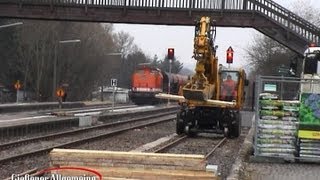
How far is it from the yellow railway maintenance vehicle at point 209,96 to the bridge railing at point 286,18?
5.64 metres

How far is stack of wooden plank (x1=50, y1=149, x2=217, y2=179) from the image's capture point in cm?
1007

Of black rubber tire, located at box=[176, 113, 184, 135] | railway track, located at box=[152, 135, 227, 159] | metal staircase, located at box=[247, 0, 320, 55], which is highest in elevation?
metal staircase, located at box=[247, 0, 320, 55]

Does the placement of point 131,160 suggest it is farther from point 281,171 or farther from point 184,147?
point 184,147

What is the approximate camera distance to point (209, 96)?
27.6m

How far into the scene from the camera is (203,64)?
2702cm

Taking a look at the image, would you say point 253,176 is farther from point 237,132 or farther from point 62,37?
point 62,37

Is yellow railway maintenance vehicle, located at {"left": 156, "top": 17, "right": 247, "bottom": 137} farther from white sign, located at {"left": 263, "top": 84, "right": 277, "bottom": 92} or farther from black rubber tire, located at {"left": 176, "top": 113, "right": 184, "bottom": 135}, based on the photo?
white sign, located at {"left": 263, "top": 84, "right": 277, "bottom": 92}

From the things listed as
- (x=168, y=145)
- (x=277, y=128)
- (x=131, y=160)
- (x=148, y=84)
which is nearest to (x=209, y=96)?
(x=168, y=145)

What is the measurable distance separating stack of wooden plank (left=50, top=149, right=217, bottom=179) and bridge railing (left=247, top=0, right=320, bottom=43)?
2447 cm

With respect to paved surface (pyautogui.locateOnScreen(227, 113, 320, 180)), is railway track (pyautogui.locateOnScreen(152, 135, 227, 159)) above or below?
below

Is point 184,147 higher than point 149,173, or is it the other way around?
point 149,173

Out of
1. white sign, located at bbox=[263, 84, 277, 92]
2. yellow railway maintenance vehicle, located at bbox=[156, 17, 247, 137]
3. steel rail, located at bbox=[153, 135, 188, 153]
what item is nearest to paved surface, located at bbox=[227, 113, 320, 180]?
white sign, located at bbox=[263, 84, 277, 92]

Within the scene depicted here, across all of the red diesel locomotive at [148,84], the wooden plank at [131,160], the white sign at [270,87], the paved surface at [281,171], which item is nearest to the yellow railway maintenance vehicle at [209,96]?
the white sign at [270,87]

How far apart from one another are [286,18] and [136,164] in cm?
2501
